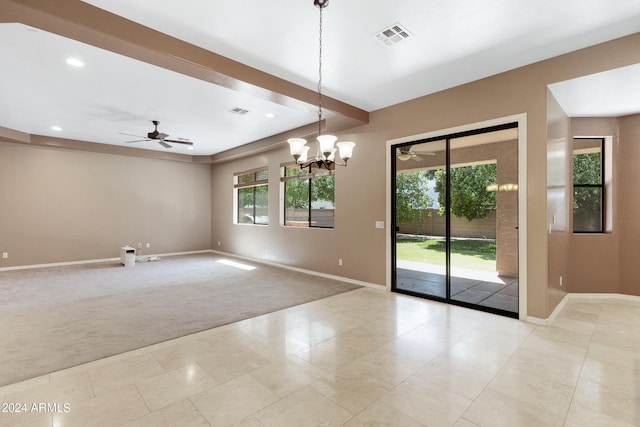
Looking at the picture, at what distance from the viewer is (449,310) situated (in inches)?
159

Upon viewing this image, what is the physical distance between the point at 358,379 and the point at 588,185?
496 cm

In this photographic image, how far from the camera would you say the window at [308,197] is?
20.7ft

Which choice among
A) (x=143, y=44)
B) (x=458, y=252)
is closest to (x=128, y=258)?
(x=143, y=44)

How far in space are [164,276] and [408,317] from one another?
4841 millimetres

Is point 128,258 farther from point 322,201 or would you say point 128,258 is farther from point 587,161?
point 587,161

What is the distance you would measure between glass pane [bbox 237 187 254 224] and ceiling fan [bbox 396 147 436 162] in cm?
488

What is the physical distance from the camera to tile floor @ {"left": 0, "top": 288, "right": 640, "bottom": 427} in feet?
6.42

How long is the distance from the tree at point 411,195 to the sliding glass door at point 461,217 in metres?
0.01

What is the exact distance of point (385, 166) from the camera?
16.5 feet

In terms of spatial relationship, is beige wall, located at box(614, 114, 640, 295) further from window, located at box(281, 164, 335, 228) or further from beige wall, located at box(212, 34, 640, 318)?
window, located at box(281, 164, 335, 228)

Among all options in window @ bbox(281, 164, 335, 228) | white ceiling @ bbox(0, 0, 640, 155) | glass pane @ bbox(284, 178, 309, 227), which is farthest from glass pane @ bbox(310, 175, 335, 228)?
white ceiling @ bbox(0, 0, 640, 155)

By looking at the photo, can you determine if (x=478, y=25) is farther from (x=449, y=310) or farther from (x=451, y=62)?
(x=449, y=310)

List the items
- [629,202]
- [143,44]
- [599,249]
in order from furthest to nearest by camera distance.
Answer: [599,249], [629,202], [143,44]

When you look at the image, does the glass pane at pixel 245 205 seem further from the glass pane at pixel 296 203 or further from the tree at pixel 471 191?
the tree at pixel 471 191
